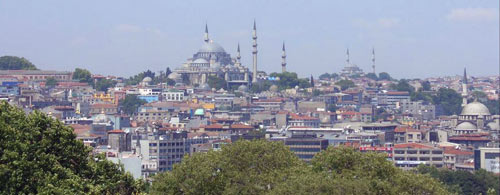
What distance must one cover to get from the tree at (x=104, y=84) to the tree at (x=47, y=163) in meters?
106

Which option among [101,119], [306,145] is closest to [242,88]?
[101,119]

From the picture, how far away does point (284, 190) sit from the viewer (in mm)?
27656

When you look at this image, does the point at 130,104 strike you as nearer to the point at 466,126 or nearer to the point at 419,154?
the point at 466,126

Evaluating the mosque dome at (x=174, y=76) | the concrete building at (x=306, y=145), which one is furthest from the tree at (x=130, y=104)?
the concrete building at (x=306, y=145)

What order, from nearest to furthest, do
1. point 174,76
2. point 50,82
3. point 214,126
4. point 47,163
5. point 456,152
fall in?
point 47,163 → point 456,152 → point 214,126 → point 50,82 → point 174,76

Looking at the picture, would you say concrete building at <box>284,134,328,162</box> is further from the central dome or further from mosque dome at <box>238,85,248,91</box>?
the central dome

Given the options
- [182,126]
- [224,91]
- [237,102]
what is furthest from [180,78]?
[182,126]

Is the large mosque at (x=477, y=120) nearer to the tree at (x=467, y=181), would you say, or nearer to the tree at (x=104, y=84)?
the tree at (x=104, y=84)

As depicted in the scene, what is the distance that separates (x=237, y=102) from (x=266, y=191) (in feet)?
307

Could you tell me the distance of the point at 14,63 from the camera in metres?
131

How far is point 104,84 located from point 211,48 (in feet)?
82.8

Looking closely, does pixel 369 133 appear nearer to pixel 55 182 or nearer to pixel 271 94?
pixel 271 94

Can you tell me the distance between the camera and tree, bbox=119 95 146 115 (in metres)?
115

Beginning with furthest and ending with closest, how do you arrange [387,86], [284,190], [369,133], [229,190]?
[387,86] → [369,133] → [229,190] → [284,190]
